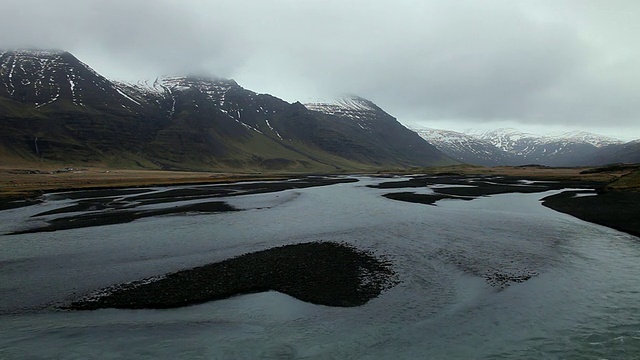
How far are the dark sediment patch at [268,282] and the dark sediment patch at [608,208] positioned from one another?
106 ft

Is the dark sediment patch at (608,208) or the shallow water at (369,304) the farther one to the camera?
the dark sediment patch at (608,208)

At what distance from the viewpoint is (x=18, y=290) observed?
2697 centimetres

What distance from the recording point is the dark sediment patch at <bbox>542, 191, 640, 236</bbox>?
4644cm

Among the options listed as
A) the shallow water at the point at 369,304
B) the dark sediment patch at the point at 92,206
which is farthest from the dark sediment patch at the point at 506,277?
the dark sediment patch at the point at 92,206

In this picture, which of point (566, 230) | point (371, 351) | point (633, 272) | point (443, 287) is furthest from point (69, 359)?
point (566, 230)

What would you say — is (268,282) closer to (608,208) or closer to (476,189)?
(608,208)

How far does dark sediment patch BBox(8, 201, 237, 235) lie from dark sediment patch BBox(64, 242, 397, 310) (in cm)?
2866

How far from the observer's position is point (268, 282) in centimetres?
2831

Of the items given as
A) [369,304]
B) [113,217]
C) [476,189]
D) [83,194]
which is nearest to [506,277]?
[369,304]

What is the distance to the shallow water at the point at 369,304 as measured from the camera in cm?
1883

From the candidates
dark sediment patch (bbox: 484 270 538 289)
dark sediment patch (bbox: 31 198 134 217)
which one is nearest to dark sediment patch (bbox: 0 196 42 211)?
dark sediment patch (bbox: 31 198 134 217)

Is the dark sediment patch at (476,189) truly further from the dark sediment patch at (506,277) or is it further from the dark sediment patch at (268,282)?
the dark sediment patch at (268,282)

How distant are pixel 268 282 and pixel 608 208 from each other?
54.3 m

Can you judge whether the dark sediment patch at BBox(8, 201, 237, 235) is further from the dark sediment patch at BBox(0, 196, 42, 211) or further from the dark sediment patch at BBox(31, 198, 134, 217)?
the dark sediment patch at BBox(0, 196, 42, 211)
